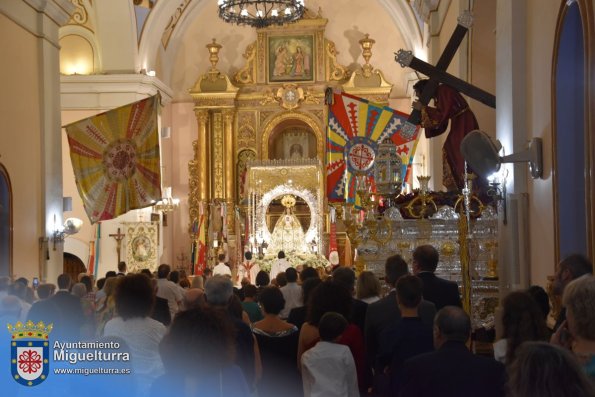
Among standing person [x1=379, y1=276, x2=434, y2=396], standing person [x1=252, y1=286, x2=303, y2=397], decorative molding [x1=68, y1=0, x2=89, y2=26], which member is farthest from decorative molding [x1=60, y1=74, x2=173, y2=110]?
standing person [x1=379, y1=276, x2=434, y2=396]

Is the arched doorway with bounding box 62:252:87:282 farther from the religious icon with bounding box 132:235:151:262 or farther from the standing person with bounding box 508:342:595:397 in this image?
the standing person with bounding box 508:342:595:397

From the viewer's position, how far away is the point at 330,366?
19.2 feet

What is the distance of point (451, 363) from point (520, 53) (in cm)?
623

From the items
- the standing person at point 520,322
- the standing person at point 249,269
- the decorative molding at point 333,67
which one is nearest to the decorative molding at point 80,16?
the standing person at point 249,269

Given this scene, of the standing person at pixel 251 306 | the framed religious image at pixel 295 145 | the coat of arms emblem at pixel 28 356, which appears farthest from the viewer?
the framed religious image at pixel 295 145

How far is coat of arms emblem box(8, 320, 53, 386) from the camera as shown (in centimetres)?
561

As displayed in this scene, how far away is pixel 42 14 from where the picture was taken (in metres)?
15.8

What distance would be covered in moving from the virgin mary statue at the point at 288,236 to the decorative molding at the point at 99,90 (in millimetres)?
5135

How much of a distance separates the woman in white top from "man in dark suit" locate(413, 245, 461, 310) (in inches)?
85.9

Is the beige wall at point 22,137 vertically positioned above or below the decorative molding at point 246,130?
below

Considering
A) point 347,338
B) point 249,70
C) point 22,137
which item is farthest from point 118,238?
point 347,338

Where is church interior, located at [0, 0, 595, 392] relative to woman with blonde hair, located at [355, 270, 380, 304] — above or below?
above

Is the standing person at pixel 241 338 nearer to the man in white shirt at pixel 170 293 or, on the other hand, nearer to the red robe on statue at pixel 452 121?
the man in white shirt at pixel 170 293

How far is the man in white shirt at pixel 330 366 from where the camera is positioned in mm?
5812
